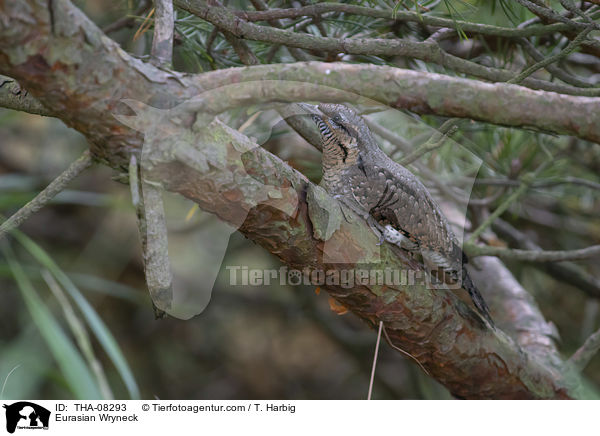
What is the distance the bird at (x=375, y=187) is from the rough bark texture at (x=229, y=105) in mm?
61

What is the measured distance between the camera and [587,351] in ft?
4.24

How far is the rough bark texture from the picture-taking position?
1.85 feet

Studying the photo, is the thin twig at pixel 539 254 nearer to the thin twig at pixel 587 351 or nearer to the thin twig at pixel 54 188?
the thin twig at pixel 587 351

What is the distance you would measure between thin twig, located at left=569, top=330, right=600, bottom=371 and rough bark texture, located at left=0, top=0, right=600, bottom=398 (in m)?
0.63

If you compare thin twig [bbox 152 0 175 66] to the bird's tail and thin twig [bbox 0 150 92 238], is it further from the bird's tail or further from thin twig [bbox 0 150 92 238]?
the bird's tail

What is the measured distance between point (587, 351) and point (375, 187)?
0.78 m

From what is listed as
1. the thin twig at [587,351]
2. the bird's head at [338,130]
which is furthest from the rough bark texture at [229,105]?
the thin twig at [587,351]

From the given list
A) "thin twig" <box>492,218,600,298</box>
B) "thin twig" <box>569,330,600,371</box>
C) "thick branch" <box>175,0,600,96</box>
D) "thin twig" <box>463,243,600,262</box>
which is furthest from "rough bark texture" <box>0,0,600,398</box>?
"thin twig" <box>492,218,600,298</box>

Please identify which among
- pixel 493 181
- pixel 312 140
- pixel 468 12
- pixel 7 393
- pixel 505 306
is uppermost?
pixel 468 12

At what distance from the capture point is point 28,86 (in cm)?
60
